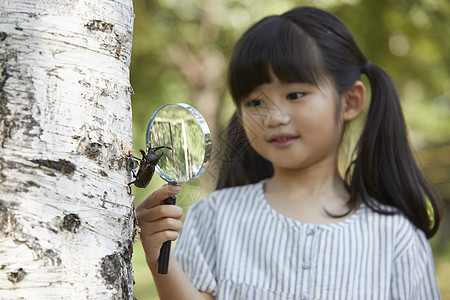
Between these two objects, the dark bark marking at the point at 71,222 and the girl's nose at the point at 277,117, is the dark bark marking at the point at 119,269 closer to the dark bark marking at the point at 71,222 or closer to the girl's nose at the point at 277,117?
the dark bark marking at the point at 71,222

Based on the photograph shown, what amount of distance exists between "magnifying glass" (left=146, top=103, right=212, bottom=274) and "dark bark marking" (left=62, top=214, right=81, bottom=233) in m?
0.39

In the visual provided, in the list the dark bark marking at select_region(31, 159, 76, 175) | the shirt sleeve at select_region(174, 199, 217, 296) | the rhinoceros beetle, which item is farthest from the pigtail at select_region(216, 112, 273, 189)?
the dark bark marking at select_region(31, 159, 76, 175)

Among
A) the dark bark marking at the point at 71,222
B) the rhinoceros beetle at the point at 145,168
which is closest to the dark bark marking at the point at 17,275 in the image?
the dark bark marking at the point at 71,222

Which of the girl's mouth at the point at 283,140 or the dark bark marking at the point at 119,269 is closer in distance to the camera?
the dark bark marking at the point at 119,269

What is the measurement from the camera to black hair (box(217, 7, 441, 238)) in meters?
2.22

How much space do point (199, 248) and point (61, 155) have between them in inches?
51.3

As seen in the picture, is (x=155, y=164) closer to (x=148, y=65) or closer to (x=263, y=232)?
(x=263, y=232)

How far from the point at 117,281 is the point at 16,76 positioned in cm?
48

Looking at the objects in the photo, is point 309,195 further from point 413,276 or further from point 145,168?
point 145,168

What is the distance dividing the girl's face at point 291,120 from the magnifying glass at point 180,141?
0.78 meters

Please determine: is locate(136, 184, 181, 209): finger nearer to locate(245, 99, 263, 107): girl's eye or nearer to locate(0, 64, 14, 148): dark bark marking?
locate(0, 64, 14, 148): dark bark marking

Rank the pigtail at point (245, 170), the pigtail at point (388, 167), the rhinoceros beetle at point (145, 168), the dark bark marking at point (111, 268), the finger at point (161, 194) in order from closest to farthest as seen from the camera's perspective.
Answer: the dark bark marking at point (111, 268) < the rhinoceros beetle at point (145, 168) < the finger at point (161, 194) < the pigtail at point (388, 167) < the pigtail at point (245, 170)

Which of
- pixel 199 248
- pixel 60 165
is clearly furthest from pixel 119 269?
pixel 199 248

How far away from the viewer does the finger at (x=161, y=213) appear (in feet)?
4.90
